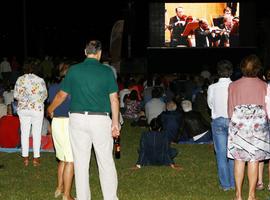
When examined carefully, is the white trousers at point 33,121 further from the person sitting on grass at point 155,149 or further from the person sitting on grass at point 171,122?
the person sitting on grass at point 171,122

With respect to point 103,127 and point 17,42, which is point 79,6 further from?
point 103,127

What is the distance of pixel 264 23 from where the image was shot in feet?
158

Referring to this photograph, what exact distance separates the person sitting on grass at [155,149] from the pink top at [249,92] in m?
3.30

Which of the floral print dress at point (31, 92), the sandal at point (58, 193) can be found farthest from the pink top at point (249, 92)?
the floral print dress at point (31, 92)

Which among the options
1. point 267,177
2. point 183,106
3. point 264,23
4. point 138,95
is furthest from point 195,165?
point 264,23

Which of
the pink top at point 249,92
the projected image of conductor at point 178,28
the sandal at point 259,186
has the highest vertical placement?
the projected image of conductor at point 178,28

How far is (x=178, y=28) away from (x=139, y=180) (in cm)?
2689

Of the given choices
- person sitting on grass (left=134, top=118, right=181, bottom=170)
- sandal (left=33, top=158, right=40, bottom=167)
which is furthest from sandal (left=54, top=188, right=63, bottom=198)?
sandal (left=33, top=158, right=40, bottom=167)

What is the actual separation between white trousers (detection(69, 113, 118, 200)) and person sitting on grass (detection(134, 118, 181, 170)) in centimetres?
385

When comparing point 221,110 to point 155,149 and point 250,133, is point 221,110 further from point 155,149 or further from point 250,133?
point 155,149

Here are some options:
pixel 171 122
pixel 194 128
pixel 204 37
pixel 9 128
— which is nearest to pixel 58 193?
pixel 9 128

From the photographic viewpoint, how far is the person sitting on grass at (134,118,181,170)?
1285 cm

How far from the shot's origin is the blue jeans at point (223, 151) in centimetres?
1054

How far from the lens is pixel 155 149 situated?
42.4 feet
